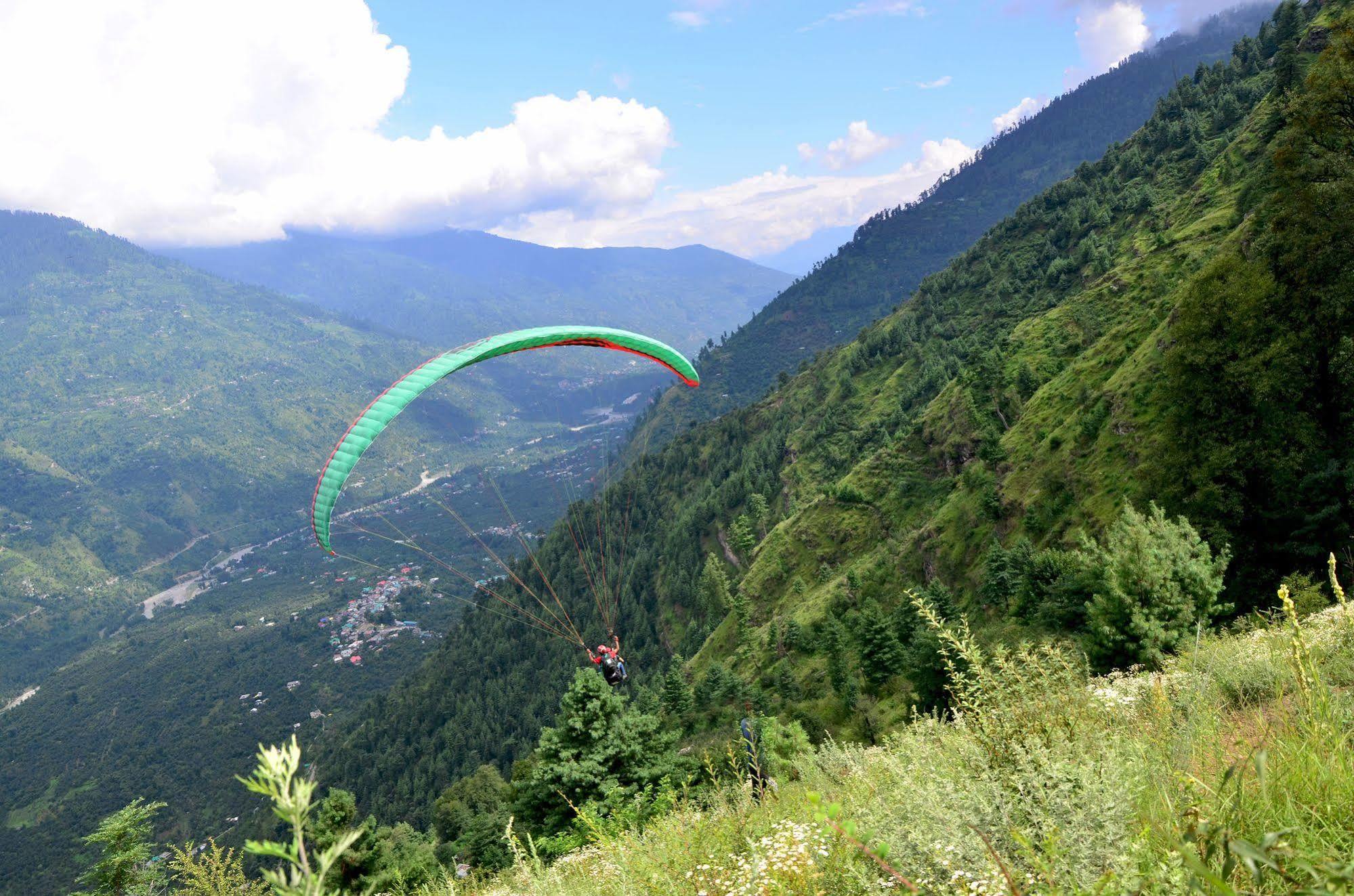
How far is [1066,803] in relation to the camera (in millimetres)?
4406

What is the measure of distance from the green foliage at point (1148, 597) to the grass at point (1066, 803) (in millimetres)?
10310

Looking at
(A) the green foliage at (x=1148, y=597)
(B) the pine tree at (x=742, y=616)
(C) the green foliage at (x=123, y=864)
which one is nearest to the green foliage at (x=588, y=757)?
(C) the green foliage at (x=123, y=864)

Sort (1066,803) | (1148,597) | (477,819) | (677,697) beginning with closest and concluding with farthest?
(1066,803)
(1148,597)
(477,819)
(677,697)

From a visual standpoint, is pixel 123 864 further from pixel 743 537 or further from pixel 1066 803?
pixel 743 537

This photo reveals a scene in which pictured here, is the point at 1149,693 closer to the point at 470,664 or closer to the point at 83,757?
the point at 470,664

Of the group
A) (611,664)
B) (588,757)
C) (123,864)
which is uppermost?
(611,664)

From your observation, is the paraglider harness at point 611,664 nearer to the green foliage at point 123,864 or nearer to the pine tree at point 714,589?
the green foliage at point 123,864

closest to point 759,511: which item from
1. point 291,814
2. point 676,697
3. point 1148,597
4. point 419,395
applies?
point 676,697

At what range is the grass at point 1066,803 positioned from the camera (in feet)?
11.7

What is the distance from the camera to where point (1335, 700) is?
475 cm

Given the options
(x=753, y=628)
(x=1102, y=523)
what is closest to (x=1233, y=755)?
(x=1102, y=523)

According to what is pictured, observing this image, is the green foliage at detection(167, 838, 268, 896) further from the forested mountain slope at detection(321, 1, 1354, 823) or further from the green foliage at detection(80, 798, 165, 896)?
the forested mountain slope at detection(321, 1, 1354, 823)

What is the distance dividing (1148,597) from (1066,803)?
16.3 m

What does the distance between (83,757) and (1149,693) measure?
235m
